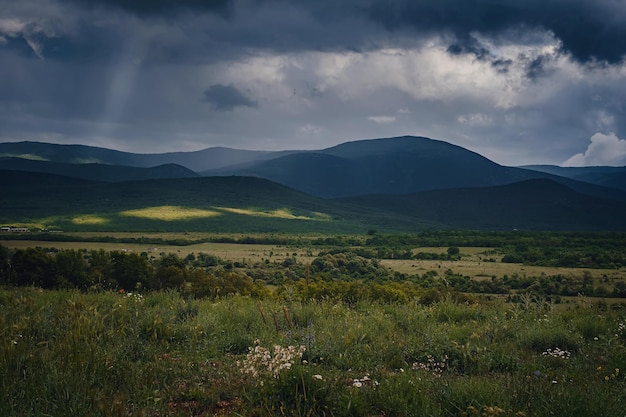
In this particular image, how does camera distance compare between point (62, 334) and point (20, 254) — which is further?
point (20, 254)

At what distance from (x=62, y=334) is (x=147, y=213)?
193775mm

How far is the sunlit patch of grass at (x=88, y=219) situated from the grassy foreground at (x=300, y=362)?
6586 inches

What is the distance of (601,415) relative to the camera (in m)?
5.91

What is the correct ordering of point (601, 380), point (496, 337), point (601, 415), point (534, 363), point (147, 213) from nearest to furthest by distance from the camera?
point (601, 415) < point (601, 380) < point (534, 363) < point (496, 337) < point (147, 213)

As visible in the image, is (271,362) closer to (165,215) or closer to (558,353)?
(558,353)

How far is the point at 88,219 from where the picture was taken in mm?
173875

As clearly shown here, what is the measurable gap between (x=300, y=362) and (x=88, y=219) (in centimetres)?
18247

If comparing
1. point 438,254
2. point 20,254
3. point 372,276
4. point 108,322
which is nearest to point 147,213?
point 438,254

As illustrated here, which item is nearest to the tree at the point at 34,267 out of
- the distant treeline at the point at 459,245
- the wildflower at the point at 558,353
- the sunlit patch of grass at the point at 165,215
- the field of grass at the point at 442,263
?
the field of grass at the point at 442,263

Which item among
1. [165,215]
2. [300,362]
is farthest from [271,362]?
[165,215]

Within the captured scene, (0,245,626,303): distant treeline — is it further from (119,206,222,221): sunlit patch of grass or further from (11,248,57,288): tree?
(119,206,222,221): sunlit patch of grass

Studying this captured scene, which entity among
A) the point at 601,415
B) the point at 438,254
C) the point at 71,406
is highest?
the point at 601,415

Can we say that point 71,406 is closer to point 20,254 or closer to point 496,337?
point 496,337

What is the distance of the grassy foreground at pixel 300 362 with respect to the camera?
6.48m
